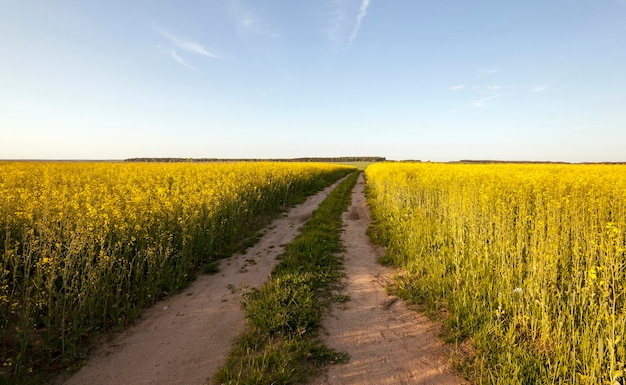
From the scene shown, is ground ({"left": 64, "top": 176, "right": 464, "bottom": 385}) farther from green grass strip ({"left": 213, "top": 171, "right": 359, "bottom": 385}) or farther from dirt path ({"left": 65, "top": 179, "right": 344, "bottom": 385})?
green grass strip ({"left": 213, "top": 171, "right": 359, "bottom": 385})

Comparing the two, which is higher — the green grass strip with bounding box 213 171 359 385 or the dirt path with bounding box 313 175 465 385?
the green grass strip with bounding box 213 171 359 385

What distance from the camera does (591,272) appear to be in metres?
3.33

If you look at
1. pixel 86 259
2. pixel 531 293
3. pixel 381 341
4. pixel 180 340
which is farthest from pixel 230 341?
pixel 531 293

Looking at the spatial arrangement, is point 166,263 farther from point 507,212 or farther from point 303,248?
point 507,212

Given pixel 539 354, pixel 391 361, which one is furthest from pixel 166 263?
pixel 539 354

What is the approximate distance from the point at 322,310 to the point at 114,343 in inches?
133

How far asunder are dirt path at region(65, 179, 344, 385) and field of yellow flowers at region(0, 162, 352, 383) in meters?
0.40

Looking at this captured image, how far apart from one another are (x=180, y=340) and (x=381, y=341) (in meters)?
3.16

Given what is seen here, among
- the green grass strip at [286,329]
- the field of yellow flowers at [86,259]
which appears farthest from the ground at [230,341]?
the field of yellow flowers at [86,259]

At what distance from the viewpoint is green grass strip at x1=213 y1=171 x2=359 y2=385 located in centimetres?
357

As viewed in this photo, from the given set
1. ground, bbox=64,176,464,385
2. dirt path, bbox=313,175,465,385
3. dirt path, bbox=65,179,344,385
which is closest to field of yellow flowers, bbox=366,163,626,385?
dirt path, bbox=313,175,465,385

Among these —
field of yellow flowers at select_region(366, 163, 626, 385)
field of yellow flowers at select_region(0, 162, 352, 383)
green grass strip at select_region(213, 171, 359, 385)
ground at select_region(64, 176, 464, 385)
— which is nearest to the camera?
field of yellow flowers at select_region(366, 163, 626, 385)

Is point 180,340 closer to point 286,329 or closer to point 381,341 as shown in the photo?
point 286,329

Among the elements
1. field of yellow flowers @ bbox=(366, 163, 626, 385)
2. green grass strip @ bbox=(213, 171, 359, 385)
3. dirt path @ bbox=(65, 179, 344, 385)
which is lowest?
dirt path @ bbox=(65, 179, 344, 385)
